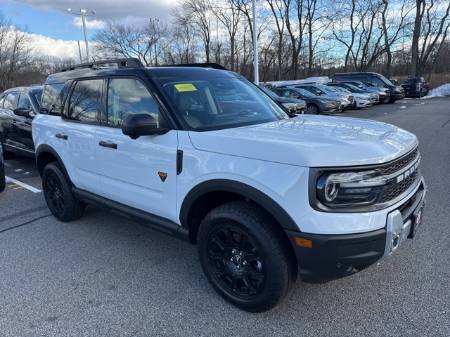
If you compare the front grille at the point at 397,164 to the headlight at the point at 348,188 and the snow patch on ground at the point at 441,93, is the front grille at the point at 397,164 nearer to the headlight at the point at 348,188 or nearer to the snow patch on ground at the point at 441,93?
the headlight at the point at 348,188

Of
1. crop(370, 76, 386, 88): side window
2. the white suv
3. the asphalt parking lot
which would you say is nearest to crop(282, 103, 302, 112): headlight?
the asphalt parking lot

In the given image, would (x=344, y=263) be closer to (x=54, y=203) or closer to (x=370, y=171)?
(x=370, y=171)

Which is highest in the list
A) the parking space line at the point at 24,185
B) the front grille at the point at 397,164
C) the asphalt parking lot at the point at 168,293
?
the front grille at the point at 397,164

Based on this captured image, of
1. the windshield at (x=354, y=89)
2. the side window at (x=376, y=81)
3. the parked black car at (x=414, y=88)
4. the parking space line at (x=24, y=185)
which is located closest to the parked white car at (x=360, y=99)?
the windshield at (x=354, y=89)

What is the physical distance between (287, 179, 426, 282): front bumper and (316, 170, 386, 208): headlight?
0.19 metres

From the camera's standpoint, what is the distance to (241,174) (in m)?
2.59

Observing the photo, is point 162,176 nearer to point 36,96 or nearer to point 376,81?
point 36,96

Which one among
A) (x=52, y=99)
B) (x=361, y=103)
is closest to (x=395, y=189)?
(x=52, y=99)

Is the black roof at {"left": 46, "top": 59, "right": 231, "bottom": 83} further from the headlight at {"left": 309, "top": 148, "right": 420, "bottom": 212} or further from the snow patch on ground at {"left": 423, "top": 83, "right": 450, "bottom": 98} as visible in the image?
the snow patch on ground at {"left": 423, "top": 83, "right": 450, "bottom": 98}

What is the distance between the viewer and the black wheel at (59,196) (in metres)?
4.57

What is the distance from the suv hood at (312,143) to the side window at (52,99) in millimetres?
2507

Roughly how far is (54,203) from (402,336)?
13.6 feet

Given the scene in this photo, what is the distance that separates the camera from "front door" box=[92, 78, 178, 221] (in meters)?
3.11

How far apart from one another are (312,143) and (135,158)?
161 cm
